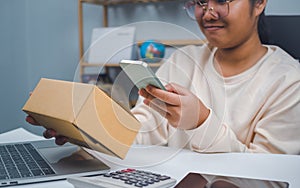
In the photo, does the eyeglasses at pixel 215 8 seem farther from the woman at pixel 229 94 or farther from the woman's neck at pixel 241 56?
the woman's neck at pixel 241 56

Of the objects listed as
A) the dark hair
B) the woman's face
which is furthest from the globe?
the woman's face

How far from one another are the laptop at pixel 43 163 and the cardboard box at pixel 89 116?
0.04m

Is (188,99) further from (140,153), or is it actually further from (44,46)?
(44,46)

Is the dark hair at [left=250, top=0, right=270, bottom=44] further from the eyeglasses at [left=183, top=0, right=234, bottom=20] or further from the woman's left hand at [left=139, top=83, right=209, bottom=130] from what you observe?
the woman's left hand at [left=139, top=83, right=209, bottom=130]

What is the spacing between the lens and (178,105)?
0.71m

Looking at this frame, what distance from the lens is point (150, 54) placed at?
180 cm

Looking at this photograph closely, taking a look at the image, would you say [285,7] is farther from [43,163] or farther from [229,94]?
[43,163]

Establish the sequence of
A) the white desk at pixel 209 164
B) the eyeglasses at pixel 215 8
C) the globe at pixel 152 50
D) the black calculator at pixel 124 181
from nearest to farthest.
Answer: the black calculator at pixel 124 181 → the white desk at pixel 209 164 → the eyeglasses at pixel 215 8 → the globe at pixel 152 50

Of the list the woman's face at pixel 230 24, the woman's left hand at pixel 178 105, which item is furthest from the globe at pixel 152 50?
the woman's left hand at pixel 178 105

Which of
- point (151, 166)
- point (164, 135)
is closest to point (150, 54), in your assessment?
point (164, 135)

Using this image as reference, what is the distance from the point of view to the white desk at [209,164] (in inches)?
25.3

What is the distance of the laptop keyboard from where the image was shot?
62 centimetres

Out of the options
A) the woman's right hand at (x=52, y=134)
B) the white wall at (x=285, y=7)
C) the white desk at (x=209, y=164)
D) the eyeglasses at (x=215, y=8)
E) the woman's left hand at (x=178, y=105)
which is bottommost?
the white desk at (x=209, y=164)

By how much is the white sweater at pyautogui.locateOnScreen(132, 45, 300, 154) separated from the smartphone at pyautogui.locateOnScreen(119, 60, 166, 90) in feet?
0.62
